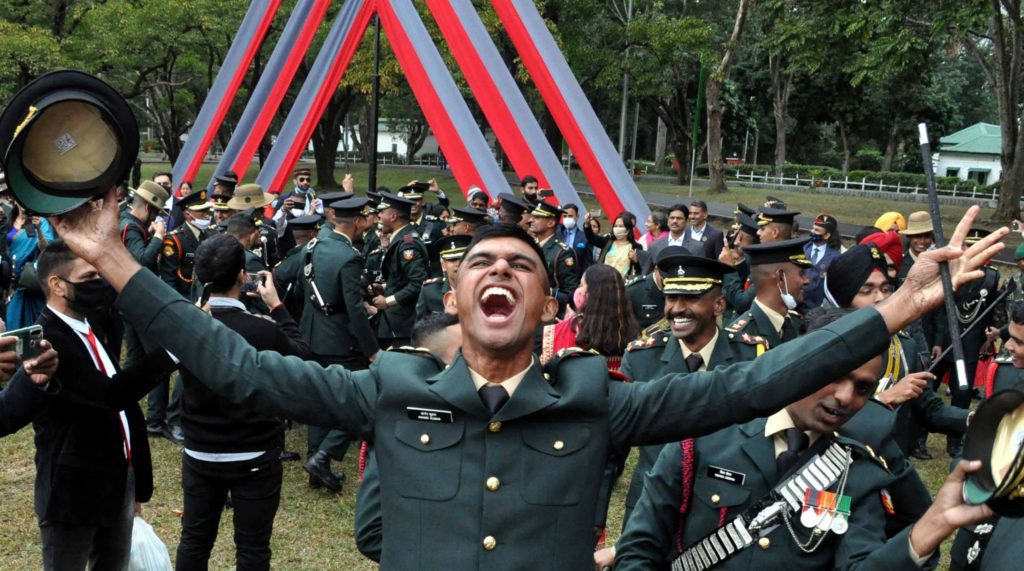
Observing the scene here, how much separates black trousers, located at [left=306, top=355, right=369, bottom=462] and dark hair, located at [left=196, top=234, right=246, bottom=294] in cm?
191

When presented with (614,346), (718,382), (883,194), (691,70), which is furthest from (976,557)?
(691,70)

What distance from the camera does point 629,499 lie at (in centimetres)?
436

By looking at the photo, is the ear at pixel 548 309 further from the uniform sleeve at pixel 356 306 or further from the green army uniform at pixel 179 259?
the green army uniform at pixel 179 259

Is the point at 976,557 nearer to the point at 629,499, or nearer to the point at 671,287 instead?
the point at 629,499

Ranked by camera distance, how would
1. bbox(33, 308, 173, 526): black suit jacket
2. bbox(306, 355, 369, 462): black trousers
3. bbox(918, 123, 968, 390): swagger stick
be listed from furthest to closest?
bbox(306, 355, 369, 462): black trousers, bbox(33, 308, 173, 526): black suit jacket, bbox(918, 123, 968, 390): swagger stick

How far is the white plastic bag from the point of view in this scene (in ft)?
15.4

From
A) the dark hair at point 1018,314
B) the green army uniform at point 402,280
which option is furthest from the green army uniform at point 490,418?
the green army uniform at point 402,280

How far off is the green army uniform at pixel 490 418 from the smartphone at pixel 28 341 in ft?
4.20

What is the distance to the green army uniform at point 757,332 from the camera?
16.9ft

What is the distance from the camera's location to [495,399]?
7.76 ft

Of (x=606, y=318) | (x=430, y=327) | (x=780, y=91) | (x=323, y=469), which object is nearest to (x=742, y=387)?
(x=430, y=327)

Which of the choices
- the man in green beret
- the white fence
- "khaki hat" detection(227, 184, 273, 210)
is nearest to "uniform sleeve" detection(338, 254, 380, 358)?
"khaki hat" detection(227, 184, 273, 210)

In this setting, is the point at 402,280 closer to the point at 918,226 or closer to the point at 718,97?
the point at 918,226

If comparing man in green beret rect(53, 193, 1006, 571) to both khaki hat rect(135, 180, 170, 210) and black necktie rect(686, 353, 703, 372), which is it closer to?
black necktie rect(686, 353, 703, 372)
